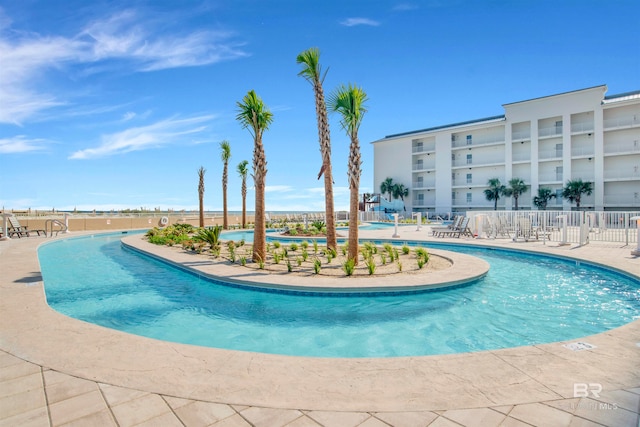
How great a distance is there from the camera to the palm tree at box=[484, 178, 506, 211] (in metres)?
37.4

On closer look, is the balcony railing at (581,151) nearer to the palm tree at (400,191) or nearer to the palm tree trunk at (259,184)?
the palm tree at (400,191)

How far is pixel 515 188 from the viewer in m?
35.8

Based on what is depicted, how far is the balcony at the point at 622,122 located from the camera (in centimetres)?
3166

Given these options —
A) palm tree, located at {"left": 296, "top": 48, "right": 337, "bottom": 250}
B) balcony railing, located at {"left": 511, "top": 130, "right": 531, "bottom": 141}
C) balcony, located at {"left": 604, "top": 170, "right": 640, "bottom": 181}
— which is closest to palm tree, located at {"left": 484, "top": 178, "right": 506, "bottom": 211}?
balcony railing, located at {"left": 511, "top": 130, "right": 531, "bottom": 141}

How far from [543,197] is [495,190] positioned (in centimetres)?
461

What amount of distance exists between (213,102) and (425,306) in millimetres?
12984

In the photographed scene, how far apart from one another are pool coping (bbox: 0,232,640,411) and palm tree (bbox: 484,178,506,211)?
37436mm

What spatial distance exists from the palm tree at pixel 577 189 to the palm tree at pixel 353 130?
32.1 m

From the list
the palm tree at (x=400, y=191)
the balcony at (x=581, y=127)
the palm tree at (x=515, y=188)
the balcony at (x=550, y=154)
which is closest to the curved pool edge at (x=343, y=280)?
the palm tree at (x=515, y=188)

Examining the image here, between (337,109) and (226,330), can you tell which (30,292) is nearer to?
(226,330)

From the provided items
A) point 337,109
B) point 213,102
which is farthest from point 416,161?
point 337,109

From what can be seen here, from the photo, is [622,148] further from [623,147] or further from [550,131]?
[550,131]

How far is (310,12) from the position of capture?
35.2 ft

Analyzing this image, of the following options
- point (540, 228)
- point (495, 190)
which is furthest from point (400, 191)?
point (540, 228)
